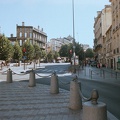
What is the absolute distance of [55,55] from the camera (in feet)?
444

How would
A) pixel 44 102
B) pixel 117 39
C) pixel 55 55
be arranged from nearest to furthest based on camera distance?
pixel 44 102, pixel 117 39, pixel 55 55

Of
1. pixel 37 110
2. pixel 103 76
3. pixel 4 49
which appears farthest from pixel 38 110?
pixel 4 49

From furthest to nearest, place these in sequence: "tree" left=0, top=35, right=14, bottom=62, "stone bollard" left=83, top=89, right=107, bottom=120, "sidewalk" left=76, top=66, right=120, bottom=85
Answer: "tree" left=0, top=35, right=14, bottom=62 → "sidewalk" left=76, top=66, right=120, bottom=85 → "stone bollard" left=83, top=89, right=107, bottom=120

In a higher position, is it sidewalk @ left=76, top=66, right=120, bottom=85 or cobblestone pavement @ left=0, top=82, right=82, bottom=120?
sidewalk @ left=76, top=66, right=120, bottom=85

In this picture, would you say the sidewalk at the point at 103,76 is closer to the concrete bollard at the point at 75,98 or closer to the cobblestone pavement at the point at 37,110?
the cobblestone pavement at the point at 37,110

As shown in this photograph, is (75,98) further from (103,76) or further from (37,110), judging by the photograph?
(103,76)

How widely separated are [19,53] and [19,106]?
59.9 meters

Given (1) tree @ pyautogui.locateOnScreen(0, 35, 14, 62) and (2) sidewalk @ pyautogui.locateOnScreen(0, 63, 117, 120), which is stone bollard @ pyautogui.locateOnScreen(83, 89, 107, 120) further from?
(1) tree @ pyautogui.locateOnScreen(0, 35, 14, 62)

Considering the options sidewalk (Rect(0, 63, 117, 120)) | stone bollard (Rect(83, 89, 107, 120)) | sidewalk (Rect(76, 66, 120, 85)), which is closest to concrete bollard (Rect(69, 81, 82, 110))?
sidewalk (Rect(0, 63, 117, 120))

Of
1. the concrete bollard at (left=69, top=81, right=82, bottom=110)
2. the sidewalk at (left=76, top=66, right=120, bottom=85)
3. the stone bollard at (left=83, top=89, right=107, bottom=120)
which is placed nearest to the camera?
the stone bollard at (left=83, top=89, right=107, bottom=120)

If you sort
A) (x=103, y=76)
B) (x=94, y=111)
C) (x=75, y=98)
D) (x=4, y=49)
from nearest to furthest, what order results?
(x=94, y=111), (x=75, y=98), (x=103, y=76), (x=4, y=49)

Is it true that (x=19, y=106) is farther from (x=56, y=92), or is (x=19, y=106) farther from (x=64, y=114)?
(x=56, y=92)

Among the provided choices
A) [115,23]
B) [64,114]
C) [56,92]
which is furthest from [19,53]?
[64,114]

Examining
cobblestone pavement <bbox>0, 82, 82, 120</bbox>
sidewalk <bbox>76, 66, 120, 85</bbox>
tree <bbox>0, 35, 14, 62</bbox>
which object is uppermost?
tree <bbox>0, 35, 14, 62</bbox>
